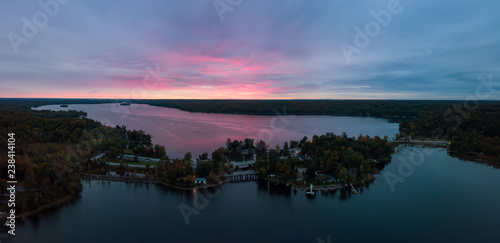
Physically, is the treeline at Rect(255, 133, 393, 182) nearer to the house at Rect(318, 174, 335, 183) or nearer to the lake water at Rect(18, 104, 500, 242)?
the house at Rect(318, 174, 335, 183)

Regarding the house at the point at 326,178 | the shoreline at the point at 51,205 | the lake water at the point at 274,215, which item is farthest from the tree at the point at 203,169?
the house at the point at 326,178

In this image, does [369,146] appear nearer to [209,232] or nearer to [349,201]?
[349,201]

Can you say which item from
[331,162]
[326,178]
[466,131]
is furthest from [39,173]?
[466,131]

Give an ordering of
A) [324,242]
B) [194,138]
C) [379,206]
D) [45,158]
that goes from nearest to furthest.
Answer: [324,242] → [379,206] → [45,158] → [194,138]

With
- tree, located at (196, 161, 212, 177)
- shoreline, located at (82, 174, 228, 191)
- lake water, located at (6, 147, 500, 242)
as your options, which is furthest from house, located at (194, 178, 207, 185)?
lake water, located at (6, 147, 500, 242)

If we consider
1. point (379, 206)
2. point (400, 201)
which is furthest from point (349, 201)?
point (400, 201)
